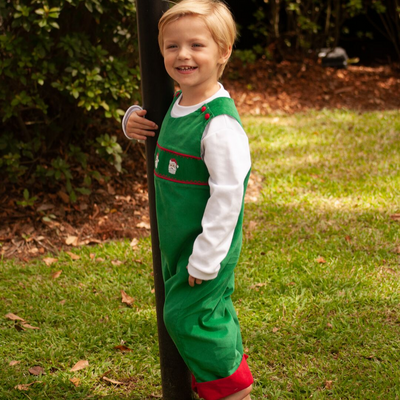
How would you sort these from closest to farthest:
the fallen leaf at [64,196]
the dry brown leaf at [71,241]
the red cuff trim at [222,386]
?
1. the red cuff trim at [222,386]
2. the dry brown leaf at [71,241]
3. the fallen leaf at [64,196]

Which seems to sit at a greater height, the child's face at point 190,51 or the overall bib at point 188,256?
the child's face at point 190,51

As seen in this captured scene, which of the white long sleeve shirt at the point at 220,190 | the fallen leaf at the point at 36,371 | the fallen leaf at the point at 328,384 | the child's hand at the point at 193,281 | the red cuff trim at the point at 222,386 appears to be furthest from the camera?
the fallen leaf at the point at 36,371

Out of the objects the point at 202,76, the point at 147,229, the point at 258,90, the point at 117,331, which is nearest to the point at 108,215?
the point at 147,229

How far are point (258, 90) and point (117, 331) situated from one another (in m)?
5.60

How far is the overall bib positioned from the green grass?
2.05 ft

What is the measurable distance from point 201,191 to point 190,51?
0.48m

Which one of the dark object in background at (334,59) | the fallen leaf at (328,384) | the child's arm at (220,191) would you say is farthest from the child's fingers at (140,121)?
the dark object in background at (334,59)

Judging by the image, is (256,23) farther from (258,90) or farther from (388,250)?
(388,250)

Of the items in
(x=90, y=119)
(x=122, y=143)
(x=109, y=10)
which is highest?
(x=109, y=10)

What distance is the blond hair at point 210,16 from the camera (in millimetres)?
1796

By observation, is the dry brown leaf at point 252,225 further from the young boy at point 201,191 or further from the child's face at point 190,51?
the child's face at point 190,51

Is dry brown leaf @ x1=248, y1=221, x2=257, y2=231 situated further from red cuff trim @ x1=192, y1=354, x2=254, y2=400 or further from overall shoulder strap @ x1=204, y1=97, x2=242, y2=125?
overall shoulder strap @ x1=204, y1=97, x2=242, y2=125

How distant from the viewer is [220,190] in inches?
69.5

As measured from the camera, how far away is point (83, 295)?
333 centimetres
